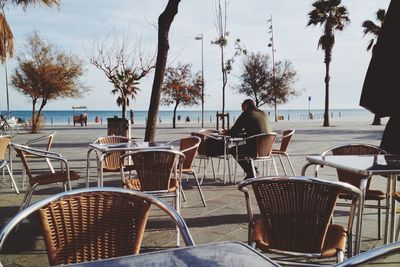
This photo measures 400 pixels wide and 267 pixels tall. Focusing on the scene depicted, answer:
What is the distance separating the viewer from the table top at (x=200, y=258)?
1.19 meters

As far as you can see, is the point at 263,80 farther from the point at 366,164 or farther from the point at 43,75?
the point at 366,164

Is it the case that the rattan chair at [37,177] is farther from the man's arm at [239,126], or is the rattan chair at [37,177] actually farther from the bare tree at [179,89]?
the bare tree at [179,89]

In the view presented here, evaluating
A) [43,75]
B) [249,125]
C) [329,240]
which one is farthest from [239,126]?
[43,75]

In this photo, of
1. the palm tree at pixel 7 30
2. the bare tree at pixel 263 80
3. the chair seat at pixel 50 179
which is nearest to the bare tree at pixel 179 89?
the bare tree at pixel 263 80

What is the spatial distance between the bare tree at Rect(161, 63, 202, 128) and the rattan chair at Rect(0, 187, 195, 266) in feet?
114

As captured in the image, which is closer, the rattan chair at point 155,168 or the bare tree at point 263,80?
the rattan chair at point 155,168

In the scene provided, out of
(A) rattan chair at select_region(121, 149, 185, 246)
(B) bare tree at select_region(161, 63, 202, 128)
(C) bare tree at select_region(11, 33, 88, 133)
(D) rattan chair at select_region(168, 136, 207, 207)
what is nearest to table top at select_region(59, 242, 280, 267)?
(A) rattan chair at select_region(121, 149, 185, 246)

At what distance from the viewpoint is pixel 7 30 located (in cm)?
1195

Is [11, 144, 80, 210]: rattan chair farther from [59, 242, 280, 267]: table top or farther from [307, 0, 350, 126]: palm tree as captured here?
[307, 0, 350, 126]: palm tree

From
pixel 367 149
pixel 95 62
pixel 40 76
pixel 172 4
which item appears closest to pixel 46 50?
pixel 40 76

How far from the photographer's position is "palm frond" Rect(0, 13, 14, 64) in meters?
11.8

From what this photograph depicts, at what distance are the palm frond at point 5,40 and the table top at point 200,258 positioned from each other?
12.5m

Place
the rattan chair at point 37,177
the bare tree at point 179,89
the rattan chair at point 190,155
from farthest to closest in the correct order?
the bare tree at point 179,89
the rattan chair at point 190,155
the rattan chair at point 37,177

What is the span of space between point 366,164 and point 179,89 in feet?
114
